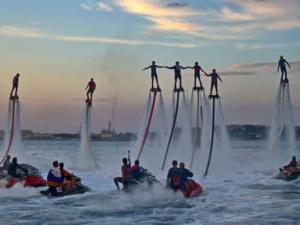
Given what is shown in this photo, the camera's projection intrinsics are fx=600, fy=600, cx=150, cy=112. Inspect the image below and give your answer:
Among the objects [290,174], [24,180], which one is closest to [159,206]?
[24,180]

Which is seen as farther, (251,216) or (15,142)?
(15,142)

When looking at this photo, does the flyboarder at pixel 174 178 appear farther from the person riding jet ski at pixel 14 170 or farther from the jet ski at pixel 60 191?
the person riding jet ski at pixel 14 170

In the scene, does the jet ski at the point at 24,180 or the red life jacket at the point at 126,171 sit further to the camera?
the jet ski at the point at 24,180

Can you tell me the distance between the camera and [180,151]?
43344 mm

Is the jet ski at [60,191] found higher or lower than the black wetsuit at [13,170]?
lower

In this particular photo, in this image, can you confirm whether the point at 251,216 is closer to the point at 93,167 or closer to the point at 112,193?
the point at 112,193

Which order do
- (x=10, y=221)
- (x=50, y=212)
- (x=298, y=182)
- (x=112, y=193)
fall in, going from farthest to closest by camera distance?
(x=298, y=182) < (x=112, y=193) < (x=50, y=212) < (x=10, y=221)

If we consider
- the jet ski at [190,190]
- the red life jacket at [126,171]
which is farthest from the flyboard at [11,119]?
the jet ski at [190,190]

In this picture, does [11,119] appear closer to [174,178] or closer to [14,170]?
[14,170]

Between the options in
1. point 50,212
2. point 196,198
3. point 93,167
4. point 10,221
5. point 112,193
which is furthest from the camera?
point 93,167

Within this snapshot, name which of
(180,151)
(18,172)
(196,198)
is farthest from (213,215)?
(180,151)

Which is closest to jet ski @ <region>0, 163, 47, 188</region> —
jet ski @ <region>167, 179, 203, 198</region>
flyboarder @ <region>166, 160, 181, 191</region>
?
flyboarder @ <region>166, 160, 181, 191</region>

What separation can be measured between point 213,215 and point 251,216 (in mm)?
1567

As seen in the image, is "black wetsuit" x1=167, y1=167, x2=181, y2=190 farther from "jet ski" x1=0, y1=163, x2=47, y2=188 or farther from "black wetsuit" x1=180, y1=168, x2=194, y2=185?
"jet ski" x1=0, y1=163, x2=47, y2=188
